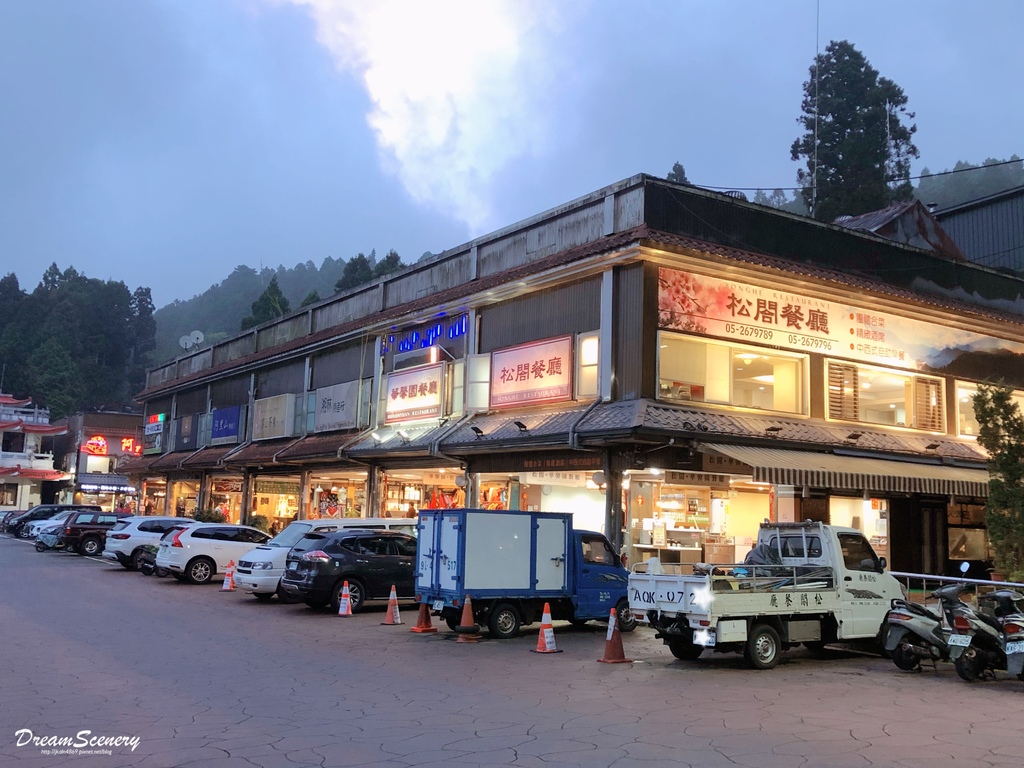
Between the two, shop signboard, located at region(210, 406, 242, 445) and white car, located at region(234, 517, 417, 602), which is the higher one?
shop signboard, located at region(210, 406, 242, 445)

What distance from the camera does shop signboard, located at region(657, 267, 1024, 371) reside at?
20.4 m

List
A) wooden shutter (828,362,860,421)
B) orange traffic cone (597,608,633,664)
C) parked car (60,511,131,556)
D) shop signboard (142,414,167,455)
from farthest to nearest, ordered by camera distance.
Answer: shop signboard (142,414,167,455)
parked car (60,511,131,556)
wooden shutter (828,362,860,421)
orange traffic cone (597,608,633,664)

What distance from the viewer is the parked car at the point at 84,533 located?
109 feet

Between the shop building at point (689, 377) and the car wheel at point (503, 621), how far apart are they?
4.53 meters

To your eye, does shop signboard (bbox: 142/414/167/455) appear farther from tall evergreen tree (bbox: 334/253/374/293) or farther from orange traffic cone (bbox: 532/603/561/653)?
orange traffic cone (bbox: 532/603/561/653)

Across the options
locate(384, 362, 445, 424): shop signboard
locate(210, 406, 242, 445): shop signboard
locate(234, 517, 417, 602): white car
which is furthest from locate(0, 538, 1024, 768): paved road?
locate(210, 406, 242, 445): shop signboard

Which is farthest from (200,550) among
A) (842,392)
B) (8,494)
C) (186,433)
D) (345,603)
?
(8,494)

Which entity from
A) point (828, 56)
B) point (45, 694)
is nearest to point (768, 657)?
point (45, 694)

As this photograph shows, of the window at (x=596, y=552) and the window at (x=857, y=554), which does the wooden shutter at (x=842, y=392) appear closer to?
the window at (x=596, y=552)

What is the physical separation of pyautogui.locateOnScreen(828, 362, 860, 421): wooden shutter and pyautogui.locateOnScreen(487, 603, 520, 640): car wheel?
430 inches

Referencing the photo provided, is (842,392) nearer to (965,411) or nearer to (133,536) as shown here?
(965,411)

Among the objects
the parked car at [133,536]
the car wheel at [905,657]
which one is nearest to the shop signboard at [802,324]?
the car wheel at [905,657]

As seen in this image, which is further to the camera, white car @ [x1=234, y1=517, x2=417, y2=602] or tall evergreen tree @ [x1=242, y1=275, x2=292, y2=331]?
tall evergreen tree @ [x1=242, y1=275, x2=292, y2=331]

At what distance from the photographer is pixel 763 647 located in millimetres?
12398
